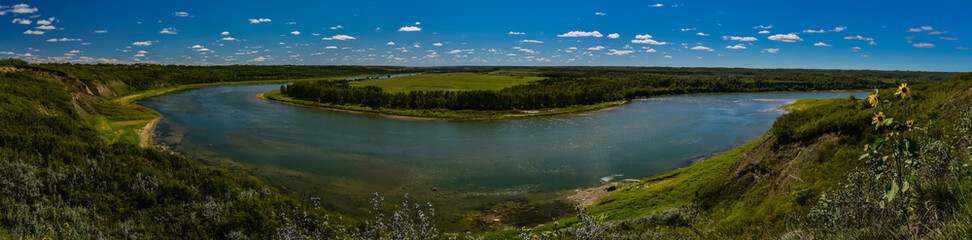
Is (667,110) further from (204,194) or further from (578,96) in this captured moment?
(204,194)

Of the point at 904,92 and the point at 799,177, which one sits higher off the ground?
the point at 904,92

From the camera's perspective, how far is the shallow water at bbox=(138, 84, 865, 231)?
82.3 ft

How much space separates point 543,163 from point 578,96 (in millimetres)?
44303

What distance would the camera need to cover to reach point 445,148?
3612 centimetres

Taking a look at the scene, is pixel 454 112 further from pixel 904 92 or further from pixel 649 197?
pixel 904 92

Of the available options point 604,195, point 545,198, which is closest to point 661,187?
point 604,195

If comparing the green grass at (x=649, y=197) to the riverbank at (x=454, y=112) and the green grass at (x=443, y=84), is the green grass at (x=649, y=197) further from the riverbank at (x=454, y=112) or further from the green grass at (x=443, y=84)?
the green grass at (x=443, y=84)

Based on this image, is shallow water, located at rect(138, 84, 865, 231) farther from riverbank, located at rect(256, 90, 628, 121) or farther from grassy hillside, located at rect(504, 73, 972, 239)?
grassy hillside, located at rect(504, 73, 972, 239)

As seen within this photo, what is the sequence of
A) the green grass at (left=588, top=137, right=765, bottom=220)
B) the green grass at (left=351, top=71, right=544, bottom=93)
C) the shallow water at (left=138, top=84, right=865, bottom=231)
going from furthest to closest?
the green grass at (left=351, top=71, right=544, bottom=93), the shallow water at (left=138, top=84, right=865, bottom=231), the green grass at (left=588, top=137, right=765, bottom=220)

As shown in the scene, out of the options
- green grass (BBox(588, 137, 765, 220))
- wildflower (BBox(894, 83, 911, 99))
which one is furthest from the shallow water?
wildflower (BBox(894, 83, 911, 99))

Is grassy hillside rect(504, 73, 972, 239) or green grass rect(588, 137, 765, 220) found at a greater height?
grassy hillside rect(504, 73, 972, 239)

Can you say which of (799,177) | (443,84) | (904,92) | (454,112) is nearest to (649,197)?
(799,177)

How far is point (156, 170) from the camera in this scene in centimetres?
1464

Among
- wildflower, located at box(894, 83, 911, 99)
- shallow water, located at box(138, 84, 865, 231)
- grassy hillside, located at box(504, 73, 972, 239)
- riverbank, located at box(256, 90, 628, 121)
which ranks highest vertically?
wildflower, located at box(894, 83, 911, 99)
